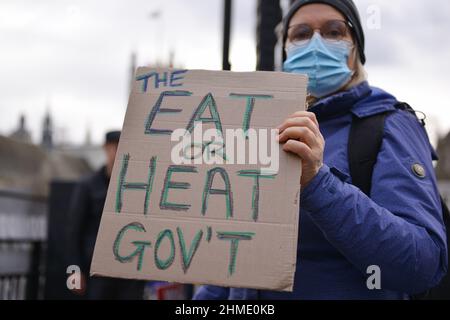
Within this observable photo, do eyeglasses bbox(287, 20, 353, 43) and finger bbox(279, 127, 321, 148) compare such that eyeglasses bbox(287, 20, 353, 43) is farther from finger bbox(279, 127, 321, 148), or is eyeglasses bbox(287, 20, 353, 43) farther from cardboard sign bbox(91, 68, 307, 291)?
finger bbox(279, 127, 321, 148)

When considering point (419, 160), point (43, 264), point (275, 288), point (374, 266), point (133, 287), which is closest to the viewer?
point (275, 288)

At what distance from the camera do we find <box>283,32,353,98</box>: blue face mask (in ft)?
7.29

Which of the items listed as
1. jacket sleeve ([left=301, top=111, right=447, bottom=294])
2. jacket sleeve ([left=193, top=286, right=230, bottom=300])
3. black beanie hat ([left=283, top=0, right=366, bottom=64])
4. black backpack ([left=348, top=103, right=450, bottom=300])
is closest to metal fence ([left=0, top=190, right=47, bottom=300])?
jacket sleeve ([left=193, top=286, right=230, bottom=300])

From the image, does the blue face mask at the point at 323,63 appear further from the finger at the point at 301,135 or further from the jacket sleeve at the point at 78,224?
the jacket sleeve at the point at 78,224

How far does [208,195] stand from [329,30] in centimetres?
88

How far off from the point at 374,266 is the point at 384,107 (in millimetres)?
537

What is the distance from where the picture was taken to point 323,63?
220 cm

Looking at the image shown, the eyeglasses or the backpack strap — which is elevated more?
the eyeglasses

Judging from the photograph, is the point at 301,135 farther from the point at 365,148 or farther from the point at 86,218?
the point at 86,218

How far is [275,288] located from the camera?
1.61 meters

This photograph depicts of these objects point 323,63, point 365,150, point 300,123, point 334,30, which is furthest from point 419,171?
point 334,30

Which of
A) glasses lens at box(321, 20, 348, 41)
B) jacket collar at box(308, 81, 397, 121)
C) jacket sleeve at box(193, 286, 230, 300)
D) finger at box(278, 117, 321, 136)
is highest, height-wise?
glasses lens at box(321, 20, 348, 41)

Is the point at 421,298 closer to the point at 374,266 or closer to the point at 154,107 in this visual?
the point at 374,266
